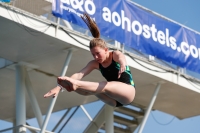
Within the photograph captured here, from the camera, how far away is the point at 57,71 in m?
22.9

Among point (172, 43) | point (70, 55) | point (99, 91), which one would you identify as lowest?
point (99, 91)

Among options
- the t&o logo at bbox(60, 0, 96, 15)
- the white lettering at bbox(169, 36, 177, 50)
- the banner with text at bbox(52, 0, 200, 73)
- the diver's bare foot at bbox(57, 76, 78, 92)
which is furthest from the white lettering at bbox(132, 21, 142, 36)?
the diver's bare foot at bbox(57, 76, 78, 92)

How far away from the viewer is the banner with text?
20.2 meters

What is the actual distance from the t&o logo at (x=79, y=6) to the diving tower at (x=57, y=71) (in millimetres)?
564

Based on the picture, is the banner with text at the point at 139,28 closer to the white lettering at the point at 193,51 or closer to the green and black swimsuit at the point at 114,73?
the white lettering at the point at 193,51

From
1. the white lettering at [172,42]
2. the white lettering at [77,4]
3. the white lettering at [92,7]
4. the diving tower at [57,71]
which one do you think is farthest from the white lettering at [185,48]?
the white lettering at [77,4]

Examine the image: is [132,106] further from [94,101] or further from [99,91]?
[99,91]

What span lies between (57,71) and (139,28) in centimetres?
336

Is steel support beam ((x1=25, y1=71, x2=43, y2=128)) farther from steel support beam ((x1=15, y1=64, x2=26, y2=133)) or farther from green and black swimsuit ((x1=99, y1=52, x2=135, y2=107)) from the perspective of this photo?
green and black swimsuit ((x1=99, y1=52, x2=135, y2=107))

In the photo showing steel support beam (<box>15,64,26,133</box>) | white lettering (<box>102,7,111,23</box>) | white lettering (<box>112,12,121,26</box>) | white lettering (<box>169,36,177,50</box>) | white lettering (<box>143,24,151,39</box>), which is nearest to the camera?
white lettering (<box>102,7,111,23</box>)

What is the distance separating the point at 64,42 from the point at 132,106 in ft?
22.9

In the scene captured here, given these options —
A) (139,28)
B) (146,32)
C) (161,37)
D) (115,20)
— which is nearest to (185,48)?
(161,37)

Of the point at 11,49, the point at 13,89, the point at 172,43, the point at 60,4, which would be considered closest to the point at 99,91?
the point at 60,4

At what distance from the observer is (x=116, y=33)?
21.2m
